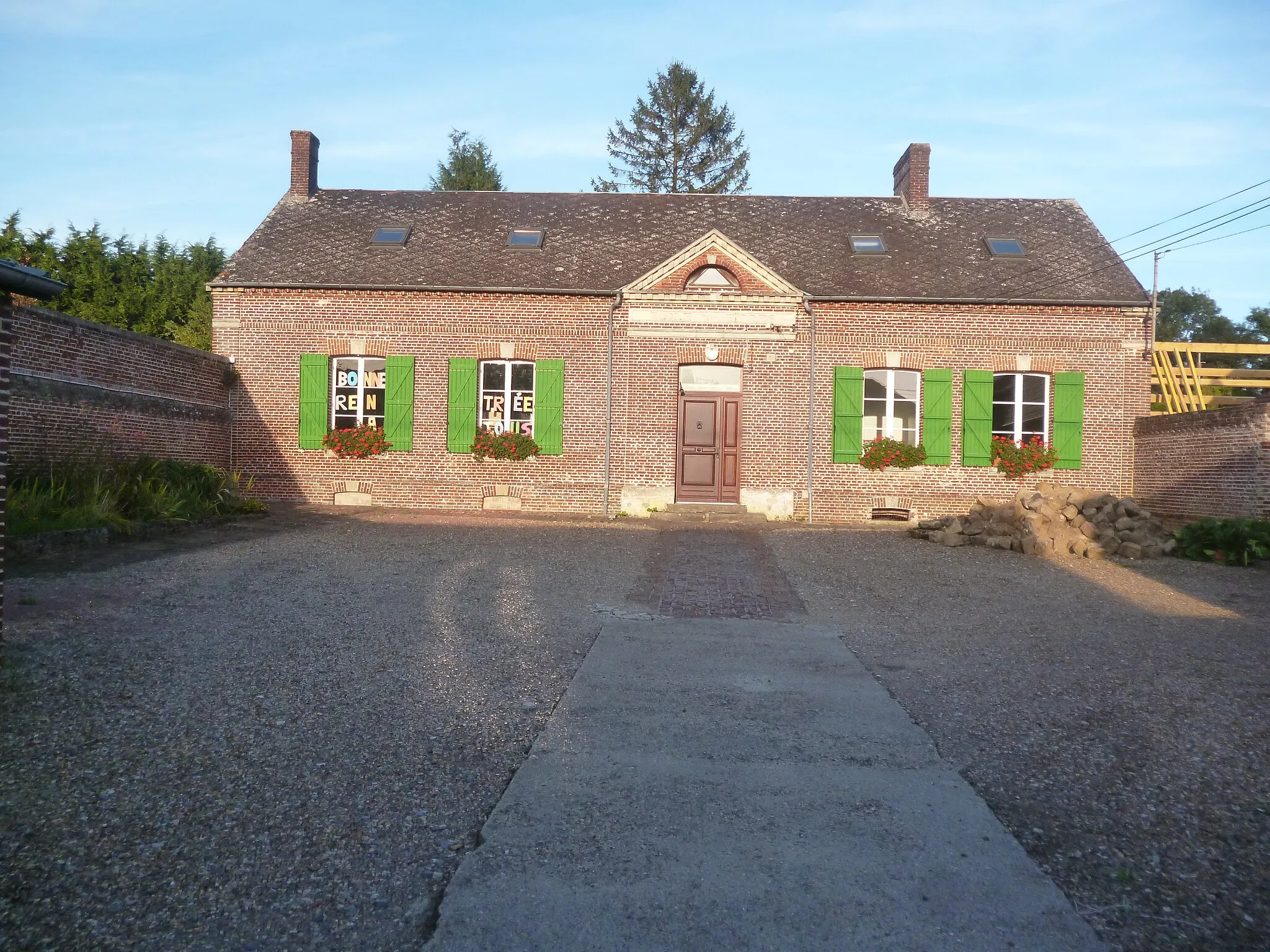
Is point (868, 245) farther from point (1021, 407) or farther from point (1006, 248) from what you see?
point (1021, 407)

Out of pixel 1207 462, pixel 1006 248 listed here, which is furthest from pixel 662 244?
pixel 1207 462

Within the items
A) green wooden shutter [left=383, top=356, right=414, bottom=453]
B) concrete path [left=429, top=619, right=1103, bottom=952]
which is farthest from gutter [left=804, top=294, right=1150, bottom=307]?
concrete path [left=429, top=619, right=1103, bottom=952]

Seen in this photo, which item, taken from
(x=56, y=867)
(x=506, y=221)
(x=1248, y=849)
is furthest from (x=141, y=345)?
(x=1248, y=849)

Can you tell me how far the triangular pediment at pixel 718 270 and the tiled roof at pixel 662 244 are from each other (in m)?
0.54

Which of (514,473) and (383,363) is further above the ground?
(383,363)

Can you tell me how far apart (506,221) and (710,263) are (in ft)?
15.7

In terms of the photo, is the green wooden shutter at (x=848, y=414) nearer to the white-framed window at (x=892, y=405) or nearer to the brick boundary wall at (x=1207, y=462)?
the white-framed window at (x=892, y=405)

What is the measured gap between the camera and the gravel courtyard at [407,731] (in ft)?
8.46

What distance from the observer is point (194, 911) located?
2.46 metres

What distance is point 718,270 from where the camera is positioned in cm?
1509

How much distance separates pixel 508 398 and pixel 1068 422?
32.3ft

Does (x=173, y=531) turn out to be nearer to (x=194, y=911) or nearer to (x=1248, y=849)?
(x=194, y=911)

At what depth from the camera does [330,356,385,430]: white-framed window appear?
15.5m

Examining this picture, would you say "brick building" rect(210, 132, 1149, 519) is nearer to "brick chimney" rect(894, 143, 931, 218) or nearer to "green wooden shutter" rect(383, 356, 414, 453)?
"green wooden shutter" rect(383, 356, 414, 453)
